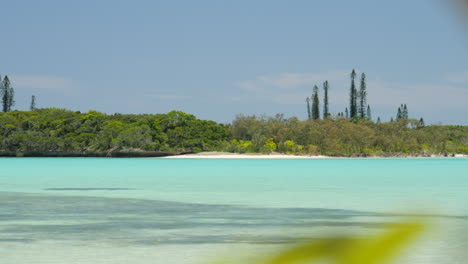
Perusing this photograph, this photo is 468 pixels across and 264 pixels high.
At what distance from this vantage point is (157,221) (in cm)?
1388

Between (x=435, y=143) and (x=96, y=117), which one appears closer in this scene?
(x=96, y=117)

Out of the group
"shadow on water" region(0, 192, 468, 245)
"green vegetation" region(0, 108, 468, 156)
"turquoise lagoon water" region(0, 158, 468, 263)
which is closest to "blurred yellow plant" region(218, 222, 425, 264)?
"turquoise lagoon water" region(0, 158, 468, 263)

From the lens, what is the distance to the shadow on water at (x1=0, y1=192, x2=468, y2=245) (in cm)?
1138

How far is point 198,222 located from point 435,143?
100 metres

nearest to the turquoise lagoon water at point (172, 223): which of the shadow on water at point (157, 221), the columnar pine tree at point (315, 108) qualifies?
the shadow on water at point (157, 221)

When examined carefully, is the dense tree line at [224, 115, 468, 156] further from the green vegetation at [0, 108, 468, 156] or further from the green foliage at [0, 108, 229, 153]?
the green foliage at [0, 108, 229, 153]

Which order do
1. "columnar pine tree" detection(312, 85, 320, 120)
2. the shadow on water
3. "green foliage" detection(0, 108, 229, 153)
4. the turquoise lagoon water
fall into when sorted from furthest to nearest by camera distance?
1. "columnar pine tree" detection(312, 85, 320, 120)
2. "green foliage" detection(0, 108, 229, 153)
3. the shadow on water
4. the turquoise lagoon water

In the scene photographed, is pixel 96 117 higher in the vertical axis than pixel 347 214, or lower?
higher

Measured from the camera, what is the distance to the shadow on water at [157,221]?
37.3ft

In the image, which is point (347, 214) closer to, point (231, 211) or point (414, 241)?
point (231, 211)

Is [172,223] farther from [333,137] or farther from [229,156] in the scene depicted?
[333,137]

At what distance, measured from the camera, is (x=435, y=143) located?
10894cm

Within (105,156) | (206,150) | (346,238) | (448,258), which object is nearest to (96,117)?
(105,156)

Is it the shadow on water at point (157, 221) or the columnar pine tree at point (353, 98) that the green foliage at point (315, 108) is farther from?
the shadow on water at point (157, 221)
